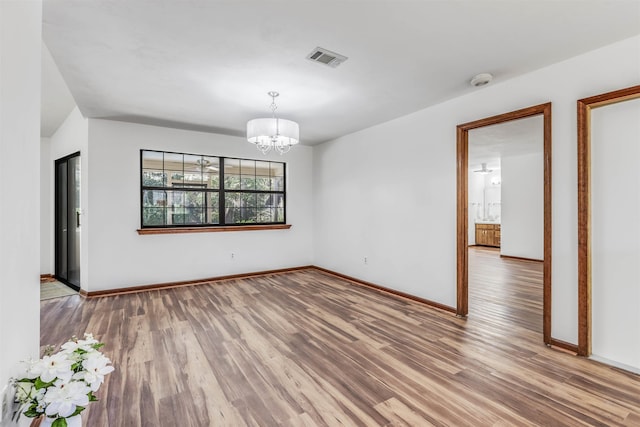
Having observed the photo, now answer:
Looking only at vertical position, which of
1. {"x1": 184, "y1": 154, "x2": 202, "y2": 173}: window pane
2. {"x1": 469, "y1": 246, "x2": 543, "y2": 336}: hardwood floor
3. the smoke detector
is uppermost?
the smoke detector

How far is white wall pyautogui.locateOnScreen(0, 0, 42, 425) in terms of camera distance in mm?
1078

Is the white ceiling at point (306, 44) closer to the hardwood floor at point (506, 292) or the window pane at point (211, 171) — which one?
the window pane at point (211, 171)

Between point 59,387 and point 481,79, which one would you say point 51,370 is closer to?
point 59,387

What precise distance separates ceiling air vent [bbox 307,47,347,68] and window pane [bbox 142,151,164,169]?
11.3 feet

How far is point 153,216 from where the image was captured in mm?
4902

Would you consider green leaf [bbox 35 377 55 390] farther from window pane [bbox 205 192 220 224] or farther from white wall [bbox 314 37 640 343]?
window pane [bbox 205 192 220 224]

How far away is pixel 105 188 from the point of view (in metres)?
4.45

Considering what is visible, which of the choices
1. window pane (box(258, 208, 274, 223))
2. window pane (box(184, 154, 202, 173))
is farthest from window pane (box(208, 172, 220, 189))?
window pane (box(258, 208, 274, 223))

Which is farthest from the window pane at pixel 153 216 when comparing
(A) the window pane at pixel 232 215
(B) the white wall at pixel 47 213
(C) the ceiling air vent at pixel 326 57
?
(C) the ceiling air vent at pixel 326 57

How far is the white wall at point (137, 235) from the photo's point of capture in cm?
440

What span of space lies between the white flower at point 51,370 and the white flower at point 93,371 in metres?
0.04

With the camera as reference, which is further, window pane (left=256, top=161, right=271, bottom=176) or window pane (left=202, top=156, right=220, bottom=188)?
window pane (left=256, top=161, right=271, bottom=176)

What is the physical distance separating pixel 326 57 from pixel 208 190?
11.5 feet

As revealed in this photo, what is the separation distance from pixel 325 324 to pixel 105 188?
375 cm
